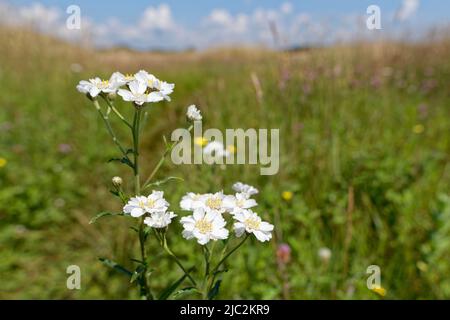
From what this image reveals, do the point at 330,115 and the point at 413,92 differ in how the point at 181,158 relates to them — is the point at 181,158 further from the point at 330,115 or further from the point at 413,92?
the point at 413,92

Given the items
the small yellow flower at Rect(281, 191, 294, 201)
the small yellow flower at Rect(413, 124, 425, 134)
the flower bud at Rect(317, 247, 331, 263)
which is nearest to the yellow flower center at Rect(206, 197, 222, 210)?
the flower bud at Rect(317, 247, 331, 263)

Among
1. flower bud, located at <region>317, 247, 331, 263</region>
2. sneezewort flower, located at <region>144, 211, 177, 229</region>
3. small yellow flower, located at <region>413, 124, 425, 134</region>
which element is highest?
small yellow flower, located at <region>413, 124, 425, 134</region>

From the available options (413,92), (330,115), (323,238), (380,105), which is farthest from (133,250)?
(413,92)

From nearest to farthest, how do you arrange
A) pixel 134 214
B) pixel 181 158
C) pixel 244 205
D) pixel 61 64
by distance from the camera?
pixel 134 214 → pixel 244 205 → pixel 181 158 → pixel 61 64

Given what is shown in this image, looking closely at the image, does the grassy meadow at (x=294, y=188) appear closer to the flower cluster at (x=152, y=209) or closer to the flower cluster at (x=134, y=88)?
the flower cluster at (x=152, y=209)

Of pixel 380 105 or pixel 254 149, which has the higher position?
pixel 380 105

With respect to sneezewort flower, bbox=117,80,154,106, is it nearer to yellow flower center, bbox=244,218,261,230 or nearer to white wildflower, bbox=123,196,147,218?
white wildflower, bbox=123,196,147,218

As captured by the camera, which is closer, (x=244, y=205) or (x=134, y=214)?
(x=134, y=214)

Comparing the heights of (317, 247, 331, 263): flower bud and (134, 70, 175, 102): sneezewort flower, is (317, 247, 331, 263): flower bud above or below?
below
